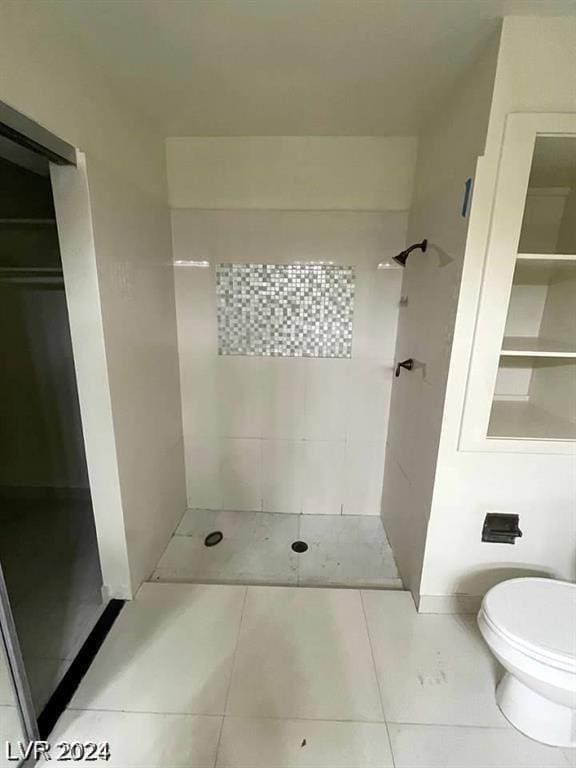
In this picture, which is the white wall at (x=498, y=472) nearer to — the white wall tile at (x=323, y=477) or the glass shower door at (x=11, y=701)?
the white wall tile at (x=323, y=477)

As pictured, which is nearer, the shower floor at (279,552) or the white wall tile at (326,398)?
the shower floor at (279,552)

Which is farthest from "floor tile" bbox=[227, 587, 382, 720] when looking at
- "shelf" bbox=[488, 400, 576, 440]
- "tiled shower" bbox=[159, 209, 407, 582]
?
"shelf" bbox=[488, 400, 576, 440]

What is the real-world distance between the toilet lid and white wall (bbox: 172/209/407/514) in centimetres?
109

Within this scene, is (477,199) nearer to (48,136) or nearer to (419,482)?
(419,482)

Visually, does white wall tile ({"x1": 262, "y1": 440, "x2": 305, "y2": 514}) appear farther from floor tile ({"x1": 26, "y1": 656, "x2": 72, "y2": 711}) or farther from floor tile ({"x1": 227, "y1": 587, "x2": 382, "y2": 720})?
floor tile ({"x1": 26, "y1": 656, "x2": 72, "y2": 711})

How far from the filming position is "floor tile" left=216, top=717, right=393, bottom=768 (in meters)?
1.08

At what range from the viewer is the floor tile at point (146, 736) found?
1081mm

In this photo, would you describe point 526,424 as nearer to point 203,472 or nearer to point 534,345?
point 534,345

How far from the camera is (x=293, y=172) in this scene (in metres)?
1.91

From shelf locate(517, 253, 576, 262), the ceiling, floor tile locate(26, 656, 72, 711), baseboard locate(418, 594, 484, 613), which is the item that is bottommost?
floor tile locate(26, 656, 72, 711)

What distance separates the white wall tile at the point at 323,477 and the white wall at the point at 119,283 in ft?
2.76

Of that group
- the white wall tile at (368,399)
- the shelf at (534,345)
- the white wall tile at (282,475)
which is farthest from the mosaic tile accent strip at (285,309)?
the shelf at (534,345)

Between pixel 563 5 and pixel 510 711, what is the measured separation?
2160 mm

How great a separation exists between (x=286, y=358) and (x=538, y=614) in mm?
1550
